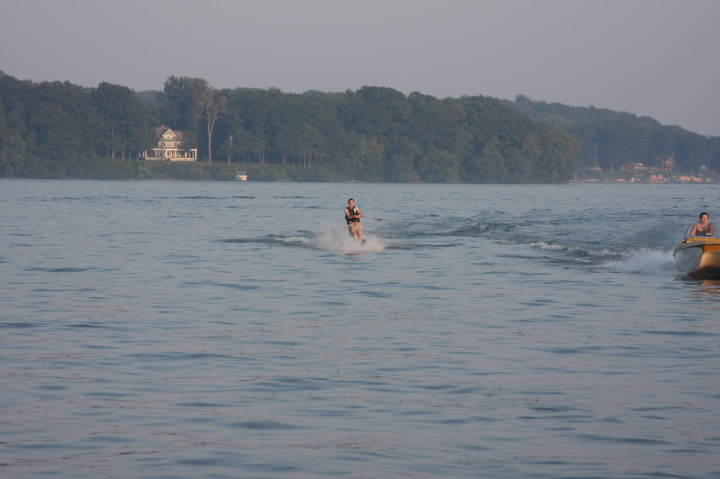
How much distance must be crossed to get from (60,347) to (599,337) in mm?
8614

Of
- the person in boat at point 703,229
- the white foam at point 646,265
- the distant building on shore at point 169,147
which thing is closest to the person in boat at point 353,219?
the white foam at point 646,265

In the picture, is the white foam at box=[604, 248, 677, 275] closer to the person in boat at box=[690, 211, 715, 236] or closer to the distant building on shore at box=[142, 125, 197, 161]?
the person in boat at box=[690, 211, 715, 236]

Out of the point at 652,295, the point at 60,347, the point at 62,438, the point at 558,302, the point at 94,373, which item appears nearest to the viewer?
the point at 62,438

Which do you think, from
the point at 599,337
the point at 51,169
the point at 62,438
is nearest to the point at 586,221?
the point at 599,337

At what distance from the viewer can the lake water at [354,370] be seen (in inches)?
372

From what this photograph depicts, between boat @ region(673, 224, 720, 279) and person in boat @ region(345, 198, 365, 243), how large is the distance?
38.8ft

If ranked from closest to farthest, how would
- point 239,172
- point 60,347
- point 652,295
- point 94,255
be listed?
point 60,347
point 652,295
point 94,255
point 239,172

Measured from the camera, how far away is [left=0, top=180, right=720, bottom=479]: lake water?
31.0ft

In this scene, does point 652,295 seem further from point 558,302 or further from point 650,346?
point 650,346

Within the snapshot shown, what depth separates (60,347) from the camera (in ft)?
48.2

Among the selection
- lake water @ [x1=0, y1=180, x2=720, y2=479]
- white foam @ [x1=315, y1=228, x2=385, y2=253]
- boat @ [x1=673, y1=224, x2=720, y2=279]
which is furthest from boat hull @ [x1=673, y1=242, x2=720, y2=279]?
white foam @ [x1=315, y1=228, x2=385, y2=253]

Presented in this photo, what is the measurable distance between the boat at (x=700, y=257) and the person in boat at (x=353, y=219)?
11.8 metres

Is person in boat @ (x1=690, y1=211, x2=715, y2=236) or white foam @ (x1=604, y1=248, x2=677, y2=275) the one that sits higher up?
person in boat @ (x1=690, y1=211, x2=715, y2=236)

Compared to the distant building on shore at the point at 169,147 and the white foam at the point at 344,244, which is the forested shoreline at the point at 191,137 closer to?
the distant building on shore at the point at 169,147
